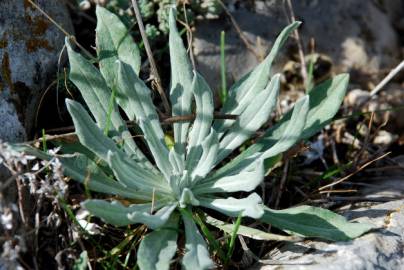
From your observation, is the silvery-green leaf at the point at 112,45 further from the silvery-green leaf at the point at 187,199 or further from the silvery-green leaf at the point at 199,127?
the silvery-green leaf at the point at 187,199

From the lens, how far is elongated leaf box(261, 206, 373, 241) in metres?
2.42

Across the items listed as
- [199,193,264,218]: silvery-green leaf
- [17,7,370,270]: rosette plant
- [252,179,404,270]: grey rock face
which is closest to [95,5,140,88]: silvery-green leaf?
[17,7,370,270]: rosette plant

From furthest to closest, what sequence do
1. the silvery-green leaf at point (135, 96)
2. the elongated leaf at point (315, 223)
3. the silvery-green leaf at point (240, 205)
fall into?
1. the silvery-green leaf at point (135, 96)
2. the elongated leaf at point (315, 223)
3. the silvery-green leaf at point (240, 205)

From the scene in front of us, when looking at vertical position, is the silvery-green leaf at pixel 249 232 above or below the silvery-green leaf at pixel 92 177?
below

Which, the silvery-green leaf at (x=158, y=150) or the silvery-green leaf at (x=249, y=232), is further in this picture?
the silvery-green leaf at (x=158, y=150)

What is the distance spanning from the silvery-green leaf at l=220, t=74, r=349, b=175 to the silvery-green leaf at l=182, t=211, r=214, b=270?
473 mm

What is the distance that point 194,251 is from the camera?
2.30m

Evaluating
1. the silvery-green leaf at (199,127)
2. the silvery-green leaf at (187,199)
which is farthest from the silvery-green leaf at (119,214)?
the silvery-green leaf at (199,127)

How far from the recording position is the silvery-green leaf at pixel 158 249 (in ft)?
7.39

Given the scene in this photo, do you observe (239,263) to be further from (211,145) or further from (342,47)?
(342,47)

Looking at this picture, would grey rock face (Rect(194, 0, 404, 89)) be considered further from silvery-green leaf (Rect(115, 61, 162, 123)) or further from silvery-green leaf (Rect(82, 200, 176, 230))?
silvery-green leaf (Rect(82, 200, 176, 230))

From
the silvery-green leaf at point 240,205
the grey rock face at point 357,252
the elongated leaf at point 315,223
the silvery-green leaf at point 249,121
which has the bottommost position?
the grey rock face at point 357,252

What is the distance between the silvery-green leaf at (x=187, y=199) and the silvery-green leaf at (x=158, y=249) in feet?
0.35

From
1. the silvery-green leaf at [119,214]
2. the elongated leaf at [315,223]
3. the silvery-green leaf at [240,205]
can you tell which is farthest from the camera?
the elongated leaf at [315,223]
